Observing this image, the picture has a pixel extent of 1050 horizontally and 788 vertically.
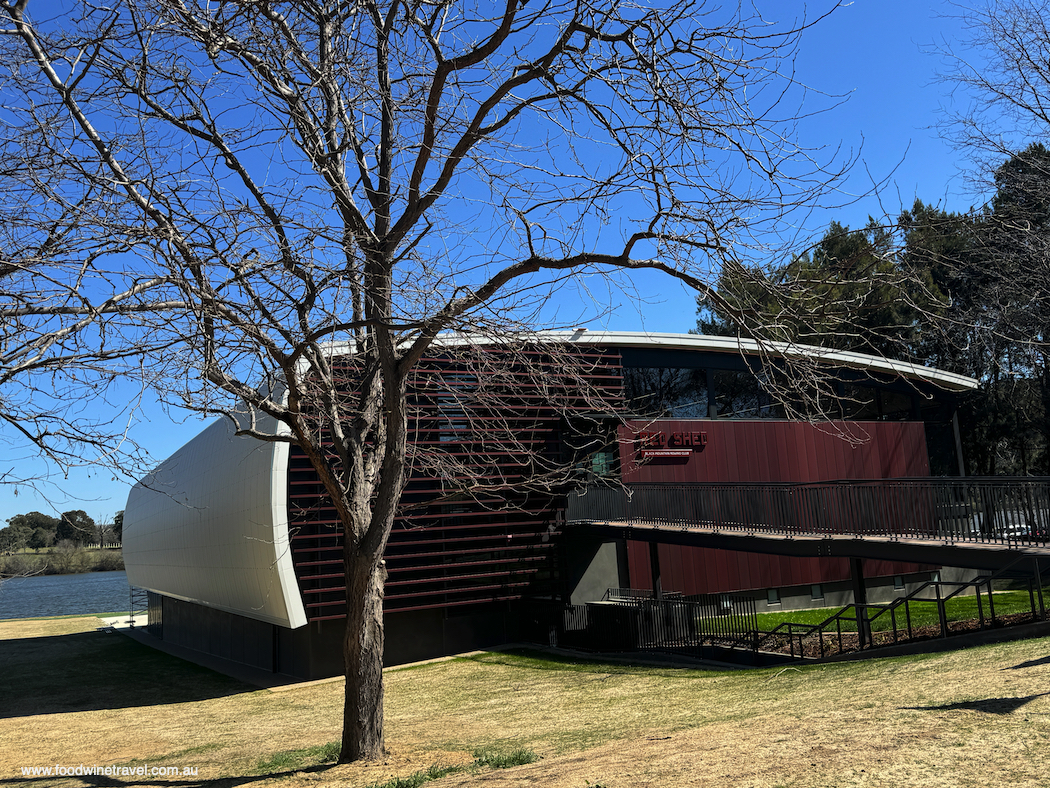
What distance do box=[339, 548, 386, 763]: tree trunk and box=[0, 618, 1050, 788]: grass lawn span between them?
1.09 feet

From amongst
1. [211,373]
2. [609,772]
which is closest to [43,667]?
[211,373]

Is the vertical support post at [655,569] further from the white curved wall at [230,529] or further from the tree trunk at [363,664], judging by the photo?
the tree trunk at [363,664]

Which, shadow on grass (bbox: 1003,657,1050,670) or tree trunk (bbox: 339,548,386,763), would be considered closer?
shadow on grass (bbox: 1003,657,1050,670)

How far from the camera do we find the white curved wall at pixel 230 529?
1633 centimetres

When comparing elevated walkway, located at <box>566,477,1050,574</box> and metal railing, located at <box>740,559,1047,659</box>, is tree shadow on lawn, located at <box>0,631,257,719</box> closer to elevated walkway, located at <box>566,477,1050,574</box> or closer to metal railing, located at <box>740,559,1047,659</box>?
elevated walkway, located at <box>566,477,1050,574</box>

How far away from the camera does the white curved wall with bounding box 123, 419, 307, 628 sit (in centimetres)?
1633

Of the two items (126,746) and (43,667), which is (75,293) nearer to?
(126,746)

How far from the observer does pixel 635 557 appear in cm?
2148

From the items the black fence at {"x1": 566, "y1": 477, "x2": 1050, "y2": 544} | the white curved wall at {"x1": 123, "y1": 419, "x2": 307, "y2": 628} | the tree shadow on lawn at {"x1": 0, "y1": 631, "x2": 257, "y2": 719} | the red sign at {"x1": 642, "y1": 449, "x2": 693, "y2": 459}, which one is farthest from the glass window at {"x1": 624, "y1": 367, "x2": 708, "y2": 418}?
the tree shadow on lawn at {"x1": 0, "y1": 631, "x2": 257, "y2": 719}

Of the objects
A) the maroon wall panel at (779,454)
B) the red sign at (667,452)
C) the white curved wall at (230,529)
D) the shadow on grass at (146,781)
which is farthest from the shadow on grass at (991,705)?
the red sign at (667,452)

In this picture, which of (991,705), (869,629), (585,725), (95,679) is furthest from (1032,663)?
(95,679)

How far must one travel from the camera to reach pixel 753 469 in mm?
23391

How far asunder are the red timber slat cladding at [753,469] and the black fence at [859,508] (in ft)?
6.20

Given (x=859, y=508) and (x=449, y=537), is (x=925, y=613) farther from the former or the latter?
(x=449, y=537)
